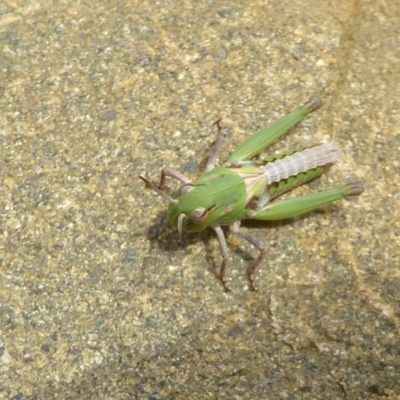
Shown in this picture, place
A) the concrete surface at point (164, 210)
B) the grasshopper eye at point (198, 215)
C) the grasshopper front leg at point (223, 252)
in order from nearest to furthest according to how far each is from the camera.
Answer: the grasshopper eye at point (198, 215)
the concrete surface at point (164, 210)
the grasshopper front leg at point (223, 252)

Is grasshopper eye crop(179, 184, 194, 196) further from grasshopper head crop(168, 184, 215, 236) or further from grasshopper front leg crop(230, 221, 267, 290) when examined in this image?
grasshopper front leg crop(230, 221, 267, 290)

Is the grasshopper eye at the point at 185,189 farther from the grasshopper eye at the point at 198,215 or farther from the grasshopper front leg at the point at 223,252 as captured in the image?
the grasshopper front leg at the point at 223,252

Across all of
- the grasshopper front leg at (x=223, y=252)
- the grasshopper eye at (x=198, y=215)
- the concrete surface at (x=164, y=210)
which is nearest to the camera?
the grasshopper eye at (x=198, y=215)

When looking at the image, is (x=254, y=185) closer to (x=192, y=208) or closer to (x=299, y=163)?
(x=299, y=163)

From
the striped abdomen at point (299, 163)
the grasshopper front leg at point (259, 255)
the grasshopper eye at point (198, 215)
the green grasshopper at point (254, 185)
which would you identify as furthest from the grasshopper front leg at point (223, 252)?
the striped abdomen at point (299, 163)

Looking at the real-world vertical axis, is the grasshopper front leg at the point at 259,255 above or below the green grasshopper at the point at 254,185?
below

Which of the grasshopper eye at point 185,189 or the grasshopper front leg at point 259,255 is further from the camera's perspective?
the grasshopper front leg at point 259,255

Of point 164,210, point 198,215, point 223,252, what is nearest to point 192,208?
point 198,215
